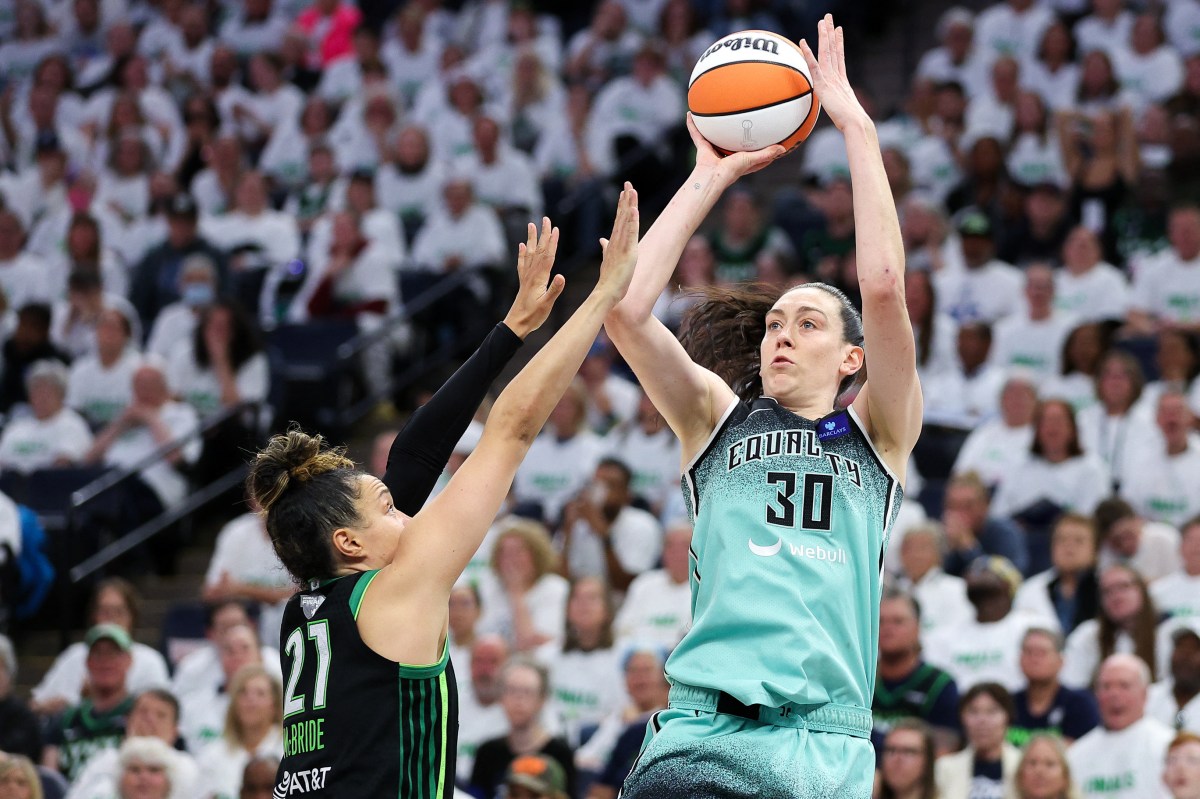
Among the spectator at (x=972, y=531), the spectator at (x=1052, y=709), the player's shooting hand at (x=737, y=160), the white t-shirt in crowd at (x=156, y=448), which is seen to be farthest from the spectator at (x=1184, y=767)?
the white t-shirt in crowd at (x=156, y=448)

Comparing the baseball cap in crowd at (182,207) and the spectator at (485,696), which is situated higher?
the baseball cap in crowd at (182,207)

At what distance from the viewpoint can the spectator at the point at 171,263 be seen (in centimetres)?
1377

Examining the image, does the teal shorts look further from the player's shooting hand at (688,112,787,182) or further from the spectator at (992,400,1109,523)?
the spectator at (992,400,1109,523)

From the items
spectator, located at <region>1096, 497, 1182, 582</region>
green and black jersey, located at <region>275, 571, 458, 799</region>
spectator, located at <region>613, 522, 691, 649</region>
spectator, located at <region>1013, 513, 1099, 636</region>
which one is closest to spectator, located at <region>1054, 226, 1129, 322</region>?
spectator, located at <region>1096, 497, 1182, 582</region>

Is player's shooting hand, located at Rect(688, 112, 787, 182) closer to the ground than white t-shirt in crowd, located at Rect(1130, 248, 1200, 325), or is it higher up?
closer to the ground

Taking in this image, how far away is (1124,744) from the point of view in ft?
27.0

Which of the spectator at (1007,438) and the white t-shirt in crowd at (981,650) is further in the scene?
the spectator at (1007,438)

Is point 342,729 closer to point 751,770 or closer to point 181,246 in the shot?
point 751,770

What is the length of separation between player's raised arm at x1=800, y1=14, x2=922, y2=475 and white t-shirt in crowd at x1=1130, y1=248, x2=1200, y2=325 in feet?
24.1

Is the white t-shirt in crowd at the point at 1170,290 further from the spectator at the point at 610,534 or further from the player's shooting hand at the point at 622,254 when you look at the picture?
the player's shooting hand at the point at 622,254

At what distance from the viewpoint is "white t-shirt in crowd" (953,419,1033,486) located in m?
10.6

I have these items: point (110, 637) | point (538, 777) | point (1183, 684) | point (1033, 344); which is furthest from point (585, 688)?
point (1033, 344)

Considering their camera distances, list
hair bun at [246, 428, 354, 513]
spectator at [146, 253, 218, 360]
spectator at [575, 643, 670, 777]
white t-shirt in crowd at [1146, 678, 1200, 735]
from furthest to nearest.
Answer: spectator at [146, 253, 218, 360] → spectator at [575, 643, 670, 777] → white t-shirt in crowd at [1146, 678, 1200, 735] → hair bun at [246, 428, 354, 513]

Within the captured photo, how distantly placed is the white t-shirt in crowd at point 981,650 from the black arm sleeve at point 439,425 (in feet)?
15.8
